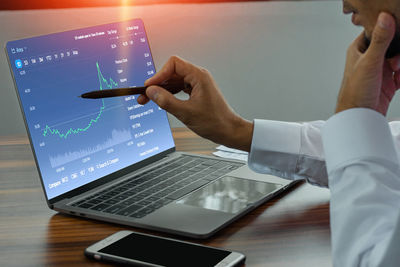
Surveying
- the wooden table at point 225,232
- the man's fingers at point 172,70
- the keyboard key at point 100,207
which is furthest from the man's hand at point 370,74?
the keyboard key at point 100,207

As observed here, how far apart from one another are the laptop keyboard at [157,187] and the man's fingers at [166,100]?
158mm

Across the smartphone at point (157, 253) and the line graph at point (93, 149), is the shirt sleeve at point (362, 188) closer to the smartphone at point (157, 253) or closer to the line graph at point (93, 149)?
the smartphone at point (157, 253)

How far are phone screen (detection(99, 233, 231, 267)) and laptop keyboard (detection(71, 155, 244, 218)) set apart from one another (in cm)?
11

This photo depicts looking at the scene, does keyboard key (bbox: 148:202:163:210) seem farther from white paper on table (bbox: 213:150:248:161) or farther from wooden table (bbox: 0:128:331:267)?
white paper on table (bbox: 213:150:248:161)

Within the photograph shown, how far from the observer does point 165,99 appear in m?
1.05

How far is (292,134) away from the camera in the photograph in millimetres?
1229

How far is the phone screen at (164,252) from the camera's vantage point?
0.83 metres

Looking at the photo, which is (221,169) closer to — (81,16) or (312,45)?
(81,16)

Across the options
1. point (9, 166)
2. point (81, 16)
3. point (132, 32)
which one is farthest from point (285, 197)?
point (81, 16)

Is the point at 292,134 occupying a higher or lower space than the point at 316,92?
higher

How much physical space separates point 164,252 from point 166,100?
295mm

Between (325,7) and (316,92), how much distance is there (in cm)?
40

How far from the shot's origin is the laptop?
1.04 meters

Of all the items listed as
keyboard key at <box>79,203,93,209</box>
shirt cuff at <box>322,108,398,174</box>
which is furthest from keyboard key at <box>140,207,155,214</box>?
shirt cuff at <box>322,108,398,174</box>
